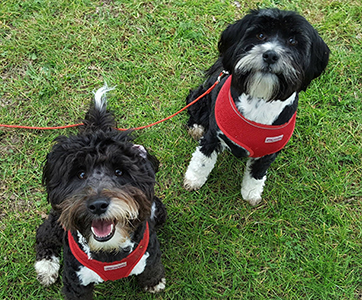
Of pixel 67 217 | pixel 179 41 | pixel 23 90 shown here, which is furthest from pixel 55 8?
pixel 67 217

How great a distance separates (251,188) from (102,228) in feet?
6.36

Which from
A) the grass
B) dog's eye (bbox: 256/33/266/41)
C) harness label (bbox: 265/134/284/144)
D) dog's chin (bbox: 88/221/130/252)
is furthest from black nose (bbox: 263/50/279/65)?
the grass

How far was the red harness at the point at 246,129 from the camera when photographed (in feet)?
9.91

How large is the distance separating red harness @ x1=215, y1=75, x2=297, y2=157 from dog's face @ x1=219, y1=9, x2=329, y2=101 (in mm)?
370

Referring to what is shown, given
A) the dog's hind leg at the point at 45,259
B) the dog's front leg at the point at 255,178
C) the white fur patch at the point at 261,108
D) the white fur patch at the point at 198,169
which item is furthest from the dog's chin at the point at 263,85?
the dog's hind leg at the point at 45,259

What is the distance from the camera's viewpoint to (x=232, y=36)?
2.71 metres

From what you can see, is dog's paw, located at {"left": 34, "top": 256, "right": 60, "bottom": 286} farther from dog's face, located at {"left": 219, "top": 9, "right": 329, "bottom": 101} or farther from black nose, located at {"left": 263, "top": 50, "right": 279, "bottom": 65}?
black nose, located at {"left": 263, "top": 50, "right": 279, "bottom": 65}

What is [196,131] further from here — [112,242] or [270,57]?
[112,242]

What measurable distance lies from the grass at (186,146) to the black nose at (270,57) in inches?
76.4

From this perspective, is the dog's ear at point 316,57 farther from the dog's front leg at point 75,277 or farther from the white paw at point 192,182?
the dog's front leg at point 75,277

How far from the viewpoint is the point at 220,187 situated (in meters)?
4.10

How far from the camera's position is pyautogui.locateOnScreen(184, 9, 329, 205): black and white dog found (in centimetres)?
248

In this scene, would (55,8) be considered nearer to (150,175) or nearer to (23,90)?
(23,90)

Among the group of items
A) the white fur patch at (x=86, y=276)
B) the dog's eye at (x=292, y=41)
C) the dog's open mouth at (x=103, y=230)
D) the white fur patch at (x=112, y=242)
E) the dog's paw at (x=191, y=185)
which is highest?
the dog's eye at (x=292, y=41)
